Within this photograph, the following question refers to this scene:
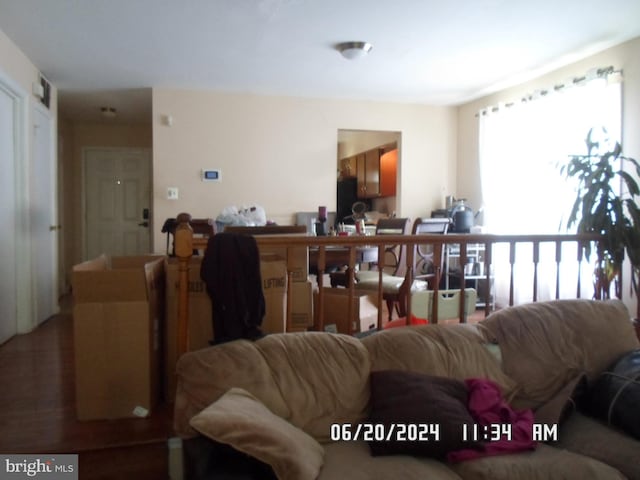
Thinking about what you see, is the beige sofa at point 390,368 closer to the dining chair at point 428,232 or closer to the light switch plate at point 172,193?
the dining chair at point 428,232

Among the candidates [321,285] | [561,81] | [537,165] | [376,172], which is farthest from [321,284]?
[376,172]

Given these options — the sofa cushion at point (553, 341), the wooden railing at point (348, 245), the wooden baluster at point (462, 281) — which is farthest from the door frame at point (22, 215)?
the sofa cushion at point (553, 341)

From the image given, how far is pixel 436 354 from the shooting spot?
190 cm

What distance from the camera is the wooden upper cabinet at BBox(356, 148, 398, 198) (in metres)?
6.04

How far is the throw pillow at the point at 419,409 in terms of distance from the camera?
1.55 meters

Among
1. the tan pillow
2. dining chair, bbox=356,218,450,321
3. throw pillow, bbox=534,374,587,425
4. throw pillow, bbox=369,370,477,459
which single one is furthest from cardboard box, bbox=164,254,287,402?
throw pillow, bbox=534,374,587,425

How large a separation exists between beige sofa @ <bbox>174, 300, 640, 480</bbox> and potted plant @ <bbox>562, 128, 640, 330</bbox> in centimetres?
70

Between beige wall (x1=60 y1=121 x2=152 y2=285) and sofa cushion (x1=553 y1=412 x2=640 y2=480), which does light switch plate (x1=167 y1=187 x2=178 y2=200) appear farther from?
sofa cushion (x1=553 y1=412 x2=640 y2=480)

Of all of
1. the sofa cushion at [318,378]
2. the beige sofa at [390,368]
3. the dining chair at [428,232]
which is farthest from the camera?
the dining chair at [428,232]

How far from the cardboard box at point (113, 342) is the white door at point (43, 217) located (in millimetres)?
2462

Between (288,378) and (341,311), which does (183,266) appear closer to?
(288,378)

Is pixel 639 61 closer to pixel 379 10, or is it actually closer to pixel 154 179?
pixel 379 10

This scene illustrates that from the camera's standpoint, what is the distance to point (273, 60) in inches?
158

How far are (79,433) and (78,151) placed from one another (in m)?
5.48
